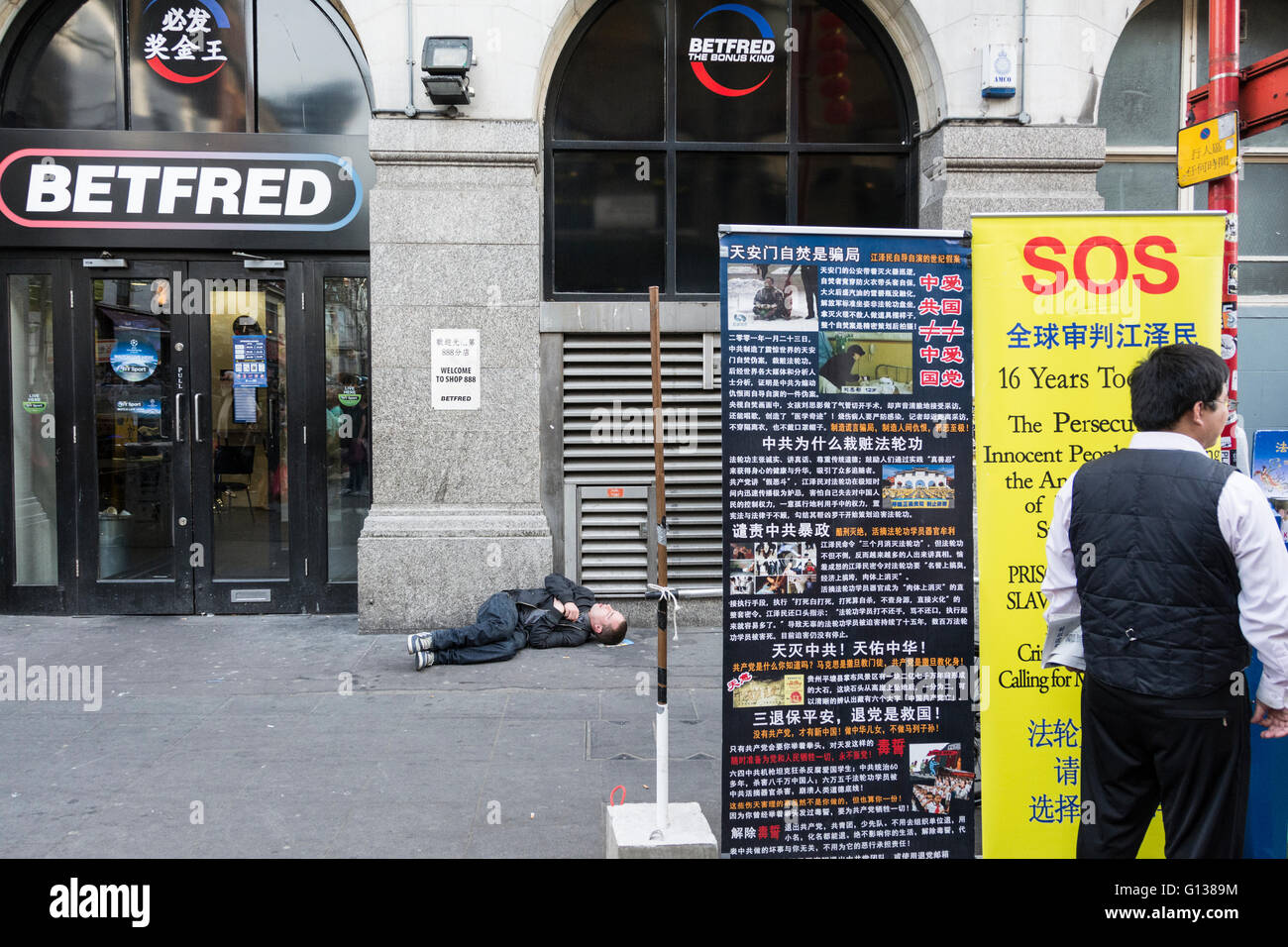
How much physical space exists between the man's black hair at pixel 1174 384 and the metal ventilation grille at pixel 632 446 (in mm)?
5371

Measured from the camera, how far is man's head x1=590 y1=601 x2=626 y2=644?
7.93m

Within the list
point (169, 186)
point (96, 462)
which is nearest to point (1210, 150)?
point (169, 186)

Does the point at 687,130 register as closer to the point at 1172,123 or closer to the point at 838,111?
the point at 838,111

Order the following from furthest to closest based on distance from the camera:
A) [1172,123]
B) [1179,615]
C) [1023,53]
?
[1172,123] → [1023,53] → [1179,615]

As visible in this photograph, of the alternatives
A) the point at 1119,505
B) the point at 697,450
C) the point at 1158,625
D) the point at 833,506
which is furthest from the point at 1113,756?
the point at 697,450

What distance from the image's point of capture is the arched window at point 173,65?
343 inches

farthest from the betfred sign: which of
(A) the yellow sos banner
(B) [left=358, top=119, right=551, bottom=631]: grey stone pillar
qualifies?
(A) the yellow sos banner

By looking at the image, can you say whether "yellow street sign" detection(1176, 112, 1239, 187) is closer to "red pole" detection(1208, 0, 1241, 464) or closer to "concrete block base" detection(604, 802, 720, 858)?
"red pole" detection(1208, 0, 1241, 464)

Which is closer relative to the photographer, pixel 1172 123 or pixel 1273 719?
pixel 1273 719

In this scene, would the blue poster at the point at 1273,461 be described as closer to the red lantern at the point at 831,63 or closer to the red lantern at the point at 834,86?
the red lantern at the point at 834,86

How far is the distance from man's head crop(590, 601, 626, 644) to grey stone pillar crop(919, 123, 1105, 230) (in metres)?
4.41

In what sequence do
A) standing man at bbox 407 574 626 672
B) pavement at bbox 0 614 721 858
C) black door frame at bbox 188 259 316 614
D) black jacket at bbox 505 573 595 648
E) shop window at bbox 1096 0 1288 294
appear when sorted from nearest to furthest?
1. pavement at bbox 0 614 721 858
2. standing man at bbox 407 574 626 672
3. black jacket at bbox 505 573 595 648
4. black door frame at bbox 188 259 316 614
5. shop window at bbox 1096 0 1288 294

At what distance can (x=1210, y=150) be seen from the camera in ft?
15.6

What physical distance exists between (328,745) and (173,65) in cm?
656
